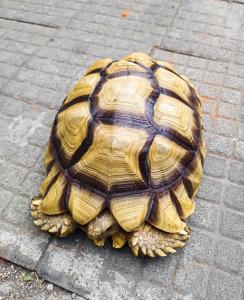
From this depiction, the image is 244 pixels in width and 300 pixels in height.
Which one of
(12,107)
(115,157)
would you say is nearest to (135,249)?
(115,157)

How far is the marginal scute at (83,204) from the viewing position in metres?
2.10

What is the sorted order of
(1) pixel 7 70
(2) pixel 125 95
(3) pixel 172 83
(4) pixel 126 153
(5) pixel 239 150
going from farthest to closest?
(1) pixel 7 70 → (5) pixel 239 150 → (3) pixel 172 83 → (2) pixel 125 95 → (4) pixel 126 153

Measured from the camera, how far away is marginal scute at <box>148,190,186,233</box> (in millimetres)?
2166

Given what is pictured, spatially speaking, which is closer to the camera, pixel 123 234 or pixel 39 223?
pixel 123 234

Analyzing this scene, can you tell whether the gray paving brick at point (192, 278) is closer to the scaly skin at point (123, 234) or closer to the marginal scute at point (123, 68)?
the scaly skin at point (123, 234)

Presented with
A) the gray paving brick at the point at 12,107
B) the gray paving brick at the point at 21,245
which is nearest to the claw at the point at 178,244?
the gray paving brick at the point at 21,245

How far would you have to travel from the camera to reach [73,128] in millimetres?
2266

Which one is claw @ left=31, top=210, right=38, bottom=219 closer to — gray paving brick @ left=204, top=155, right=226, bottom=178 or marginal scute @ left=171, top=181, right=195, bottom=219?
marginal scute @ left=171, top=181, right=195, bottom=219

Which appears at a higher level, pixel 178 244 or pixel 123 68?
pixel 123 68

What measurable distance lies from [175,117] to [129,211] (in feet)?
2.08

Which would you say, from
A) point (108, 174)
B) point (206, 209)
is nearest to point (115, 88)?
point (108, 174)

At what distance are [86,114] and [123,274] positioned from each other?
0.99 m

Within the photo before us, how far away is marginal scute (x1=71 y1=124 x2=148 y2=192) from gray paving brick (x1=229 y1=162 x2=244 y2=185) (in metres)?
0.99

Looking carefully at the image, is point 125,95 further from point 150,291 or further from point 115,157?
point 150,291
